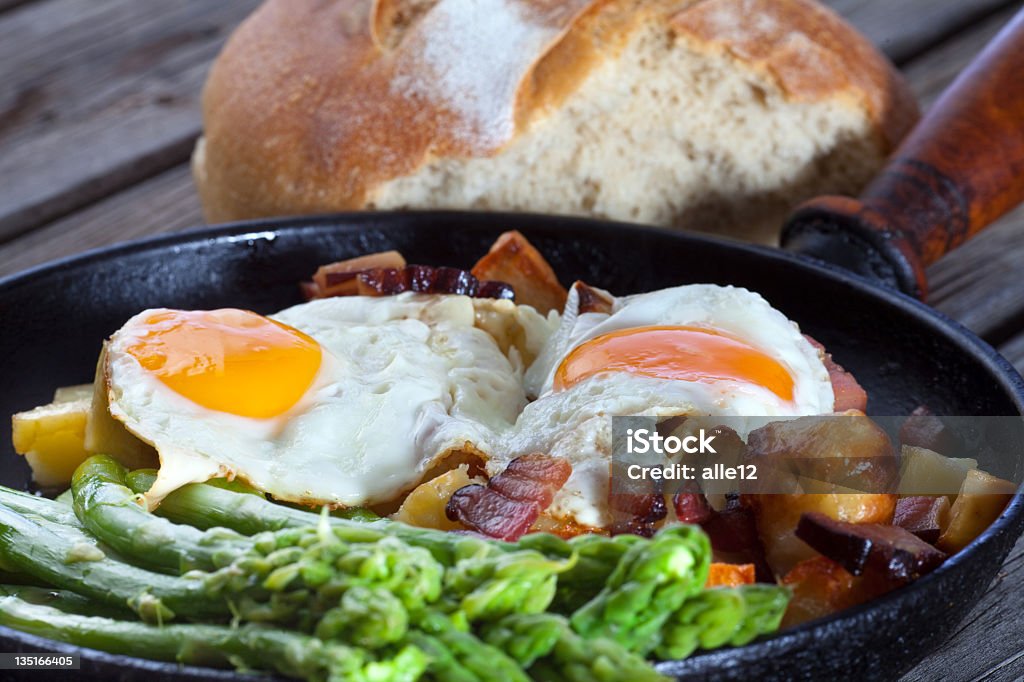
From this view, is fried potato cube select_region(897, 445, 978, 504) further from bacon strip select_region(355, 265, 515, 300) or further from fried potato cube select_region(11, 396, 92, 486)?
fried potato cube select_region(11, 396, 92, 486)

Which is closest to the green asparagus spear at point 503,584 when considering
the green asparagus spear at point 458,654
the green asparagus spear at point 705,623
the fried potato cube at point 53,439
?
the green asparagus spear at point 458,654

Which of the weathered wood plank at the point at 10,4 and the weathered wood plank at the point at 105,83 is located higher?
the weathered wood plank at the point at 10,4

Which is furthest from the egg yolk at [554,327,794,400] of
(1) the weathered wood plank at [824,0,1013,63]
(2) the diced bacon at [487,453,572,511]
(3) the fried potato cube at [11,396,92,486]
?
(1) the weathered wood plank at [824,0,1013,63]

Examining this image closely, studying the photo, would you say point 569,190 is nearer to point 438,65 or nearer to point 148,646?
point 438,65

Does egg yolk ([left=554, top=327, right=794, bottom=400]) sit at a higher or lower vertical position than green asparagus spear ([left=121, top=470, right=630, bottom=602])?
lower

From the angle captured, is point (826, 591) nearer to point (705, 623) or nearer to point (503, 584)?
point (705, 623)

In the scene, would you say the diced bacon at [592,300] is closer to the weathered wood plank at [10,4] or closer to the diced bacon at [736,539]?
the diced bacon at [736,539]
